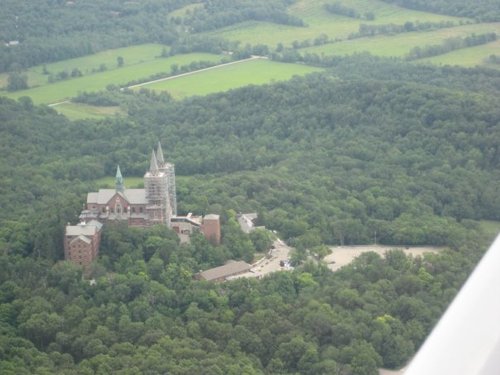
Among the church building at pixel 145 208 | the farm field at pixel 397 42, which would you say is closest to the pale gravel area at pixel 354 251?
the church building at pixel 145 208

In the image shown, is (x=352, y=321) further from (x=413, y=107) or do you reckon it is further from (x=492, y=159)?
(x=413, y=107)

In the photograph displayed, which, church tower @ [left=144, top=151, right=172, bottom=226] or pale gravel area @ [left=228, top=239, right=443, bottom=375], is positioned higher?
church tower @ [left=144, top=151, right=172, bottom=226]

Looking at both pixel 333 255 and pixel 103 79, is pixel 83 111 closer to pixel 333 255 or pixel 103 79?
pixel 103 79

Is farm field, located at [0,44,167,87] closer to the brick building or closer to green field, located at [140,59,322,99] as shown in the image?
green field, located at [140,59,322,99]

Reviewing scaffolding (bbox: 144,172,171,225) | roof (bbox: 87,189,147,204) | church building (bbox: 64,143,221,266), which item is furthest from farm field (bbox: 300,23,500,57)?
scaffolding (bbox: 144,172,171,225)

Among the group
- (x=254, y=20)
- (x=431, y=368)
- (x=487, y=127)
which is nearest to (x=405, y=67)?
(x=487, y=127)
